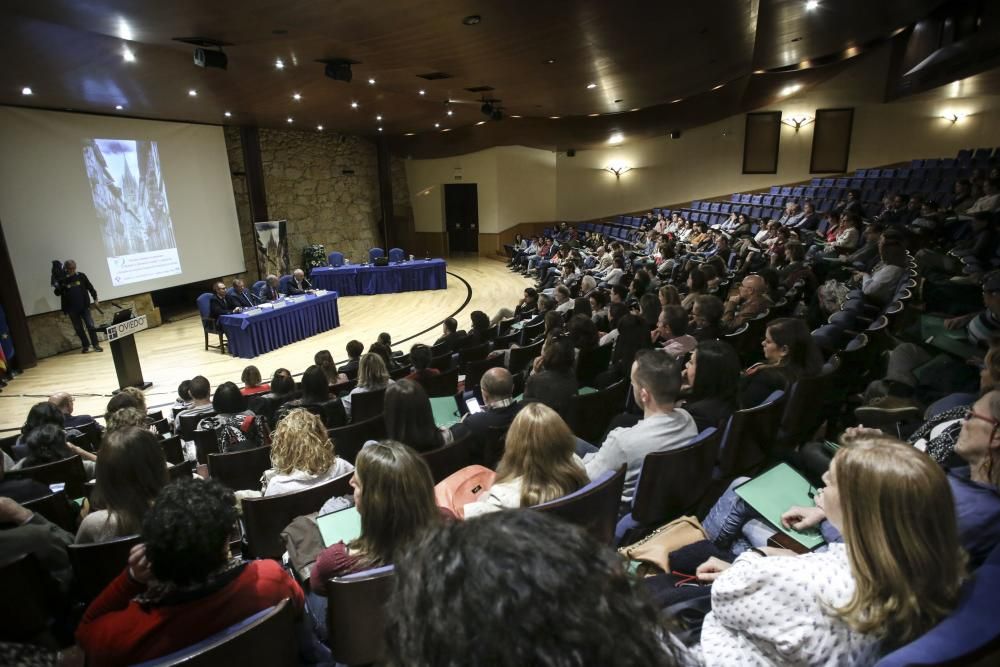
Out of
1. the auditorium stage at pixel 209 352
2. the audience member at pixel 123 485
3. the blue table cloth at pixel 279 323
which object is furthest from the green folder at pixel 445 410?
the blue table cloth at pixel 279 323

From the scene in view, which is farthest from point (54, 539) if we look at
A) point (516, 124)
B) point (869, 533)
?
point (516, 124)

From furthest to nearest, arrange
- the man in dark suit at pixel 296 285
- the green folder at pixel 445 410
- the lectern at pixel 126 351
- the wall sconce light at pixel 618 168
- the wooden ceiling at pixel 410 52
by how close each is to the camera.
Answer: the wall sconce light at pixel 618 168, the man in dark suit at pixel 296 285, the lectern at pixel 126 351, the wooden ceiling at pixel 410 52, the green folder at pixel 445 410

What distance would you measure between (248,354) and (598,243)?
30.3 feet

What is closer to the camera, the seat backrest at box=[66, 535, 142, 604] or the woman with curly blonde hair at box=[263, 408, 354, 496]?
the seat backrest at box=[66, 535, 142, 604]

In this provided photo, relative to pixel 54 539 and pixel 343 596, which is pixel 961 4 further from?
pixel 54 539

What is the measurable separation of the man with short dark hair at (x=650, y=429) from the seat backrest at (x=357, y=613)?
1.19 metres

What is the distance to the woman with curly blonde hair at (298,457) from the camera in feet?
8.90

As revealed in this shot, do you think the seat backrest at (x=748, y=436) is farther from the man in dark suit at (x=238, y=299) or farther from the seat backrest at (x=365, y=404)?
the man in dark suit at (x=238, y=299)

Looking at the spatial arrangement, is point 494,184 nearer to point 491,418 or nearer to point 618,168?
point 618,168

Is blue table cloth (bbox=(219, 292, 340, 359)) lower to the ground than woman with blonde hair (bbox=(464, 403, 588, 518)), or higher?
lower

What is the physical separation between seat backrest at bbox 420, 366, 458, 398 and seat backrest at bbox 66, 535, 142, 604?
8.57 feet

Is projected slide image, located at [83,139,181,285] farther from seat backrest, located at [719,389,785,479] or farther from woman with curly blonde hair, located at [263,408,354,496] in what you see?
seat backrest, located at [719,389,785,479]

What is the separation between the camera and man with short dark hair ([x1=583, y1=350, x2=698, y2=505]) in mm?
2537

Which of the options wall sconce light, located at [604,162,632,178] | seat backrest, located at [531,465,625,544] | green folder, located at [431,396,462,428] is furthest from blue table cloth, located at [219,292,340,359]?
wall sconce light, located at [604,162,632,178]
